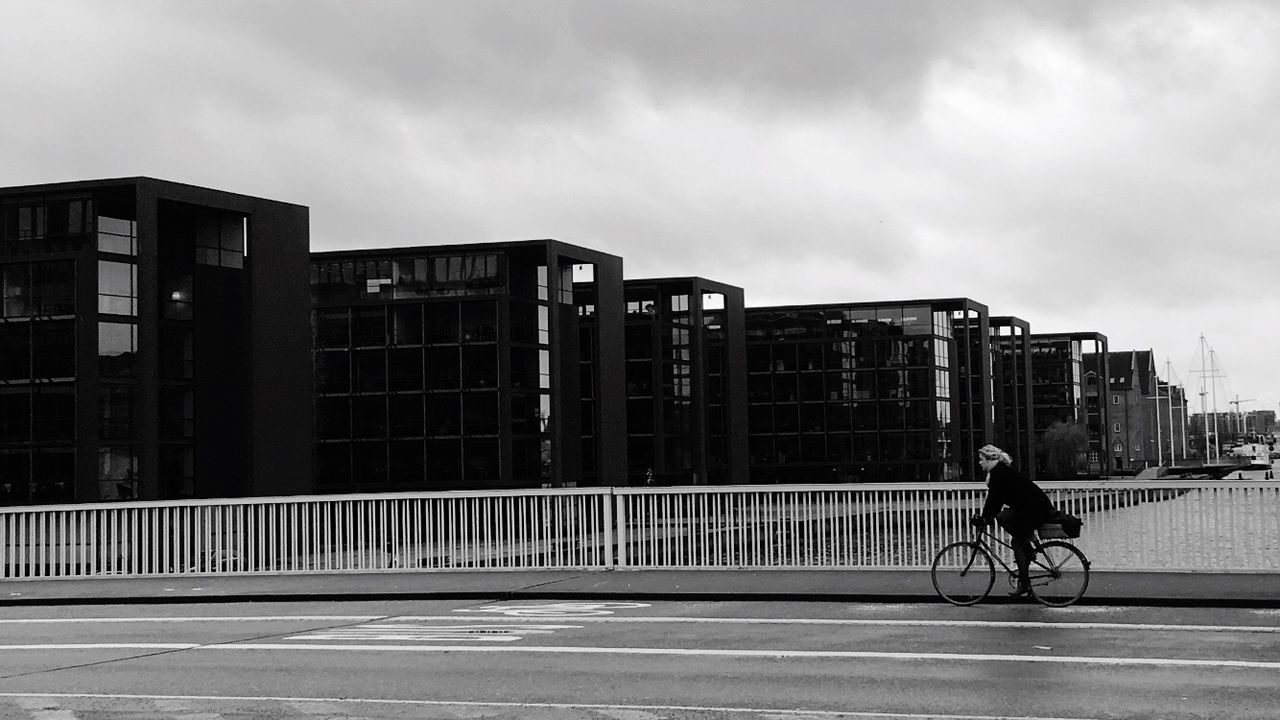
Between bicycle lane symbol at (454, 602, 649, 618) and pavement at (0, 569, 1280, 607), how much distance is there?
55 centimetres

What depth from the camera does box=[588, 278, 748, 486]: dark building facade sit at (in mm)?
94812

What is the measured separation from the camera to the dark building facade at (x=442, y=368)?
74.9 m

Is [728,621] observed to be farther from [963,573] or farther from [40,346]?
[40,346]

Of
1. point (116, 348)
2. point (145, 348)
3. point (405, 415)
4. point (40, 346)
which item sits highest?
point (40, 346)

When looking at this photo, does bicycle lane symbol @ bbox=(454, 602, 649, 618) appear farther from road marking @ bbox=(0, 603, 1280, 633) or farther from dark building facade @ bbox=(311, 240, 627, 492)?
dark building facade @ bbox=(311, 240, 627, 492)

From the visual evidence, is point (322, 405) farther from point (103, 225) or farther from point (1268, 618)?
point (1268, 618)

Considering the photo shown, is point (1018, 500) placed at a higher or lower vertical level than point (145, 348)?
lower

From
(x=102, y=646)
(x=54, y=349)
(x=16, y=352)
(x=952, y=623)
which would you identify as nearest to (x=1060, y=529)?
(x=952, y=623)

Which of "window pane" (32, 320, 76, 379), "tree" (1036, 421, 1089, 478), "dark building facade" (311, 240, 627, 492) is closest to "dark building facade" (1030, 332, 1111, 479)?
"tree" (1036, 421, 1089, 478)

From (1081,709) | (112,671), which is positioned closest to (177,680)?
(112,671)

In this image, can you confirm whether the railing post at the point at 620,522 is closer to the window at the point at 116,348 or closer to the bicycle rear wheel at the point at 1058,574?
the bicycle rear wheel at the point at 1058,574

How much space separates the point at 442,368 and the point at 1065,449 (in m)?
84.7

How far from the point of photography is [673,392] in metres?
97.6

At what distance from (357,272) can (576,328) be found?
1295 cm
